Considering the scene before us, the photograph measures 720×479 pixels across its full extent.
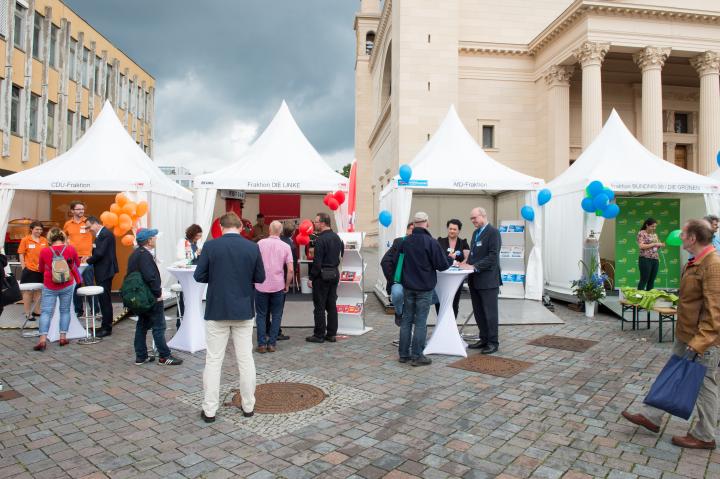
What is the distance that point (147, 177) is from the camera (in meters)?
10.5

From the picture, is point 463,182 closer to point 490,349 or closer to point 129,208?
point 490,349

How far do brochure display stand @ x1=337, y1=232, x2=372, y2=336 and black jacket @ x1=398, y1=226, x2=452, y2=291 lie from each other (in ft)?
7.02

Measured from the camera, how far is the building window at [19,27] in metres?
23.8

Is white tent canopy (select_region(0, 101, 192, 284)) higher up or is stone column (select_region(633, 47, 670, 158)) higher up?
stone column (select_region(633, 47, 670, 158))

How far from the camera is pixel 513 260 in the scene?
1191cm

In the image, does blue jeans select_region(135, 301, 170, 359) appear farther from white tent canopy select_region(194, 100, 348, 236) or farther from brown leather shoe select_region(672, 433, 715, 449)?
brown leather shoe select_region(672, 433, 715, 449)

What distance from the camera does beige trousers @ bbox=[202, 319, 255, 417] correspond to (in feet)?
14.0

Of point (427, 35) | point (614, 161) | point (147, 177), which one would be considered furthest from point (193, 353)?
point (427, 35)

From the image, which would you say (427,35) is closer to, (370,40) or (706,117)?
(706,117)

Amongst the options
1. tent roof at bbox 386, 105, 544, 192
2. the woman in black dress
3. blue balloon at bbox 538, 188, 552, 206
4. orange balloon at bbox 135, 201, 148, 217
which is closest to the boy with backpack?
the woman in black dress

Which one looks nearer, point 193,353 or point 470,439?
point 470,439

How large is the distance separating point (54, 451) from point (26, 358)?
340 cm

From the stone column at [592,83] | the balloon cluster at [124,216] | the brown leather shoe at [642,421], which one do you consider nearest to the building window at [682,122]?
the stone column at [592,83]

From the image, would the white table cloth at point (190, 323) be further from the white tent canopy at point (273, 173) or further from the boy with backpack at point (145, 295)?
the white tent canopy at point (273, 173)
